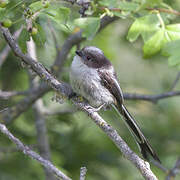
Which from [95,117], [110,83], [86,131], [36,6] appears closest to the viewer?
[36,6]

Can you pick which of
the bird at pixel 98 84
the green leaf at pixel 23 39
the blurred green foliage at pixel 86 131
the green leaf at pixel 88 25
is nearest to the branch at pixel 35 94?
the blurred green foliage at pixel 86 131

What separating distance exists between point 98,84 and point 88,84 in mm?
123

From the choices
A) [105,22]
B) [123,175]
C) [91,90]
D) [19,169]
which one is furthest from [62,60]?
[123,175]

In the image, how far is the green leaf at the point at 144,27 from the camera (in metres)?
2.87

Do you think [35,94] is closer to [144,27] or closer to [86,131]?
[86,131]

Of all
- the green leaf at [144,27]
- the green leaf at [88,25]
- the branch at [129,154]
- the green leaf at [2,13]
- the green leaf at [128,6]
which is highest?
the green leaf at [2,13]

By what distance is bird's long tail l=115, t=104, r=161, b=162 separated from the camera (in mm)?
3615

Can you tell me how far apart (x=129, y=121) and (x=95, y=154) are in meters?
1.13

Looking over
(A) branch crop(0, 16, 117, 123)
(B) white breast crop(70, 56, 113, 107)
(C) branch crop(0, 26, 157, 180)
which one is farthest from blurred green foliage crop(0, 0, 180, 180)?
(C) branch crop(0, 26, 157, 180)

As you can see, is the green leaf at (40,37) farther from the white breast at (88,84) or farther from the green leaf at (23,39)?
the white breast at (88,84)

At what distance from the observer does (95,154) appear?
4.85m

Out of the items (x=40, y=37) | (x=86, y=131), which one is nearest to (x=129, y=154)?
(x=40, y=37)

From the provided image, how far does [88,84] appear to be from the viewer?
3.72m

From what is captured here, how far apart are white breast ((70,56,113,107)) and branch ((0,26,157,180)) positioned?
414 mm
